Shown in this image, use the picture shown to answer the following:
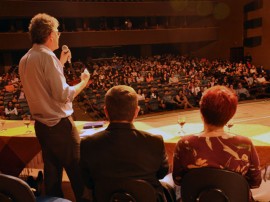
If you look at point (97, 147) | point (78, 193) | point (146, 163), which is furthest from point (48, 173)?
point (146, 163)

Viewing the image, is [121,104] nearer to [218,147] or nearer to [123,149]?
[123,149]

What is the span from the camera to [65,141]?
6.24 ft

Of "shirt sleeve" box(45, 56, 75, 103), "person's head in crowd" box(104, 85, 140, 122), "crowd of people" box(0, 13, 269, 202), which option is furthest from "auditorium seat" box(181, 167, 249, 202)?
"shirt sleeve" box(45, 56, 75, 103)

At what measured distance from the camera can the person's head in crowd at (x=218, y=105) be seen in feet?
5.08

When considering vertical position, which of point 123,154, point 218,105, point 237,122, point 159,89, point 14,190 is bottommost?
point 237,122

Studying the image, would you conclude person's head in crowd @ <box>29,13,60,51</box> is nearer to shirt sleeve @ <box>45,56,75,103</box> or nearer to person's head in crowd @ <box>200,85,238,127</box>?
shirt sleeve @ <box>45,56,75,103</box>

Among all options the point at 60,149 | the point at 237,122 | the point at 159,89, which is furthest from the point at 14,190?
the point at 159,89

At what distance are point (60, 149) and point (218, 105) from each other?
3.17 feet

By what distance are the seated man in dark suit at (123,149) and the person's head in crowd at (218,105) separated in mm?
275

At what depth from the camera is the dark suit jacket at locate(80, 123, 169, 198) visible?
1492 mm

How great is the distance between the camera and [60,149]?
1904 millimetres

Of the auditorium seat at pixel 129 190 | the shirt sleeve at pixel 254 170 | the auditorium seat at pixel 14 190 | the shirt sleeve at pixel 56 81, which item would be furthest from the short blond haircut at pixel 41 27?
the shirt sleeve at pixel 254 170

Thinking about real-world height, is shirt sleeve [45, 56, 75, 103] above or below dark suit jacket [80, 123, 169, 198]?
above

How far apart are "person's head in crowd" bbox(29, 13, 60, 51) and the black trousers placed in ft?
1.61
